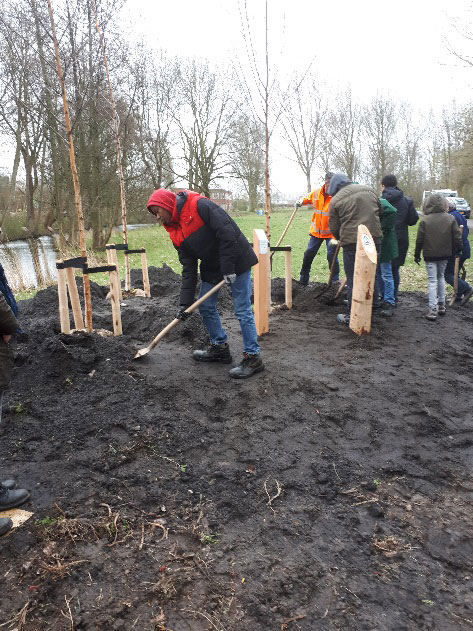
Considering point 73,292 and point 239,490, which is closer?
point 239,490

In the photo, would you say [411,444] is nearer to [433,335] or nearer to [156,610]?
[156,610]

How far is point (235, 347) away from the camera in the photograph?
5.27 meters

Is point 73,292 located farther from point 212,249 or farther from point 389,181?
point 389,181

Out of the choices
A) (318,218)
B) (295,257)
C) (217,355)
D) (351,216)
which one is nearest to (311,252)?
(318,218)

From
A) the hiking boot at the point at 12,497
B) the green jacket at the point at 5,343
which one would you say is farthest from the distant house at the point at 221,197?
the hiking boot at the point at 12,497

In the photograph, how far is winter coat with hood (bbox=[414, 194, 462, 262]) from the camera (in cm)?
616

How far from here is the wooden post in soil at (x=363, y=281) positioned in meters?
5.26

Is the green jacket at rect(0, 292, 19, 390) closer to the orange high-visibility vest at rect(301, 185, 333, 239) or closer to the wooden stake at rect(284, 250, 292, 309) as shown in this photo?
the wooden stake at rect(284, 250, 292, 309)

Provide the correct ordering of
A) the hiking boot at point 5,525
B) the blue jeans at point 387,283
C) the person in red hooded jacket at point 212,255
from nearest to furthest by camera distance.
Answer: the hiking boot at point 5,525 → the person in red hooded jacket at point 212,255 → the blue jeans at point 387,283

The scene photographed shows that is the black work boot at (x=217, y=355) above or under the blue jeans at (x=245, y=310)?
under

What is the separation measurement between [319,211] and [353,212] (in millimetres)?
1477

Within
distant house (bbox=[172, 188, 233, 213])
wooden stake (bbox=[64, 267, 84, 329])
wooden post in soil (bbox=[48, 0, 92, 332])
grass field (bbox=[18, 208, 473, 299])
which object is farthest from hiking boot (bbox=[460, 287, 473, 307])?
distant house (bbox=[172, 188, 233, 213])

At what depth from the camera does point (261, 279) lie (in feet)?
17.5

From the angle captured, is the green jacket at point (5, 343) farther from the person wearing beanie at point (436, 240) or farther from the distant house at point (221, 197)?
the distant house at point (221, 197)
